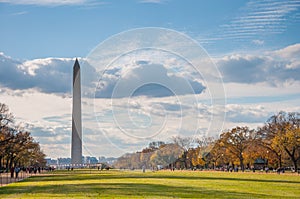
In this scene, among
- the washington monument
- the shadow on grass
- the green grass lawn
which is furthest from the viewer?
the washington monument

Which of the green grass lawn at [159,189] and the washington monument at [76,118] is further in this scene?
the washington monument at [76,118]

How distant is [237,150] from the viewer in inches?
5325

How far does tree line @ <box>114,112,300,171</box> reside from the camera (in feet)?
370

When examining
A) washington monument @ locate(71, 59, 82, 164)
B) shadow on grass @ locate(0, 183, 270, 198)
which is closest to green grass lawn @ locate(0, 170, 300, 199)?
shadow on grass @ locate(0, 183, 270, 198)

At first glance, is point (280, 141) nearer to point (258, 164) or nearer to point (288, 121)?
point (288, 121)

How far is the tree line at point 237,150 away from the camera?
112812mm

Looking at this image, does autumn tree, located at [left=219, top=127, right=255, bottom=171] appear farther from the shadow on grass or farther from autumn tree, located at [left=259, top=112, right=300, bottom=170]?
the shadow on grass

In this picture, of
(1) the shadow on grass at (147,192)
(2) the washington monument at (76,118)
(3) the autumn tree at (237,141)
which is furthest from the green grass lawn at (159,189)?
(3) the autumn tree at (237,141)

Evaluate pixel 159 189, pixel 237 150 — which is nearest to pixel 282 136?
pixel 237 150

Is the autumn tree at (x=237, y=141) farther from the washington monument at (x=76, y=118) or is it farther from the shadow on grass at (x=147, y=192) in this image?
the shadow on grass at (x=147, y=192)

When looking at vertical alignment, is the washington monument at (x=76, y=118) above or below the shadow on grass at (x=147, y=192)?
above

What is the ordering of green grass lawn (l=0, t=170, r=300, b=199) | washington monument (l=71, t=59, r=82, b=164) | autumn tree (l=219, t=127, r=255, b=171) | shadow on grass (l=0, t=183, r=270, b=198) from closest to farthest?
shadow on grass (l=0, t=183, r=270, b=198) < green grass lawn (l=0, t=170, r=300, b=199) < washington monument (l=71, t=59, r=82, b=164) < autumn tree (l=219, t=127, r=255, b=171)

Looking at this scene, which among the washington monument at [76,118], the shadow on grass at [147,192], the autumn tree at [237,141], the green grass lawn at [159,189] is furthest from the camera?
the autumn tree at [237,141]

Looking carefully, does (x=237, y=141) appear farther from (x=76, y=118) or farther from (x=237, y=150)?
(x=76, y=118)
